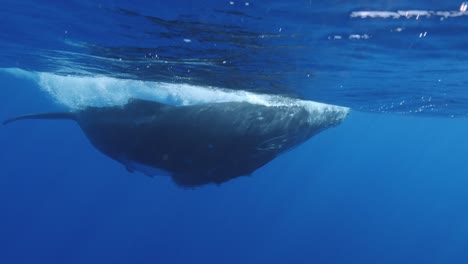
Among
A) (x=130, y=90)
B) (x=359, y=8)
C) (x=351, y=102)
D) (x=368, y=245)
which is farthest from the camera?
(x=368, y=245)

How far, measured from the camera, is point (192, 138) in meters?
9.13

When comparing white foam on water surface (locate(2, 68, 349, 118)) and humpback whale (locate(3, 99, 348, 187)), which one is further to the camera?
white foam on water surface (locate(2, 68, 349, 118))

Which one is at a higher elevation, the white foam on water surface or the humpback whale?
the white foam on water surface

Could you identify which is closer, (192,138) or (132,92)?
(192,138)

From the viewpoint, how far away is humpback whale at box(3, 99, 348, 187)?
30.0ft

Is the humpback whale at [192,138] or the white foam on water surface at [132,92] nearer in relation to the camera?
the humpback whale at [192,138]

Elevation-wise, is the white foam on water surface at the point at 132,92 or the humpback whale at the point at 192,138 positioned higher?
the white foam on water surface at the point at 132,92

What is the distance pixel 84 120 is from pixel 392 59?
8.61 meters

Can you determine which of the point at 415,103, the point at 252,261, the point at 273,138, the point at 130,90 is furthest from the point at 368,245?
the point at 273,138

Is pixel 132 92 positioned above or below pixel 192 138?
above

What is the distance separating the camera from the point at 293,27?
29.0 feet

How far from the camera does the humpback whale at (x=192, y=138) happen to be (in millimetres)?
9156

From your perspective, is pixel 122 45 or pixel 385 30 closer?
pixel 385 30

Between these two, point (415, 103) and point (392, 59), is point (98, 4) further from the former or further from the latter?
point (415, 103)
